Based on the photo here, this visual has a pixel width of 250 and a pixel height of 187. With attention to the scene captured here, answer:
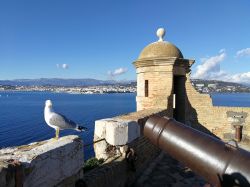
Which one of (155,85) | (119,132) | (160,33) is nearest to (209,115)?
(155,85)

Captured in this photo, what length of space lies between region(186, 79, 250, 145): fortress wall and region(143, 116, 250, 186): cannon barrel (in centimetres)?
660

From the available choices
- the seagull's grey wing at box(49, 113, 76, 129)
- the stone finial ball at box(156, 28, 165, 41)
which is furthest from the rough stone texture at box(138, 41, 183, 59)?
the seagull's grey wing at box(49, 113, 76, 129)

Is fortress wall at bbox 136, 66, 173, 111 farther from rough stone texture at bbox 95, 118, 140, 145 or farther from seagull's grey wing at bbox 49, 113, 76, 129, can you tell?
seagull's grey wing at bbox 49, 113, 76, 129

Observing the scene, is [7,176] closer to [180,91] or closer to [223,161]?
[223,161]

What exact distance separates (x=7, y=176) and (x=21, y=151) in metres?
0.54

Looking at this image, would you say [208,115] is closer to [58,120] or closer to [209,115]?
[209,115]

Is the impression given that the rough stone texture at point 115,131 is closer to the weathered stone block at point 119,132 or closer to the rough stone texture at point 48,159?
the weathered stone block at point 119,132

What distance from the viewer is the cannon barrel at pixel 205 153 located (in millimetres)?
2801

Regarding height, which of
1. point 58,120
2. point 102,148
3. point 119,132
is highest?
point 58,120

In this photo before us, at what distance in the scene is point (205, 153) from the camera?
312 cm

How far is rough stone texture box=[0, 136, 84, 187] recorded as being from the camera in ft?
8.29

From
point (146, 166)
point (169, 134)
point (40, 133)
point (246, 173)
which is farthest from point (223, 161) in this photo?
point (40, 133)

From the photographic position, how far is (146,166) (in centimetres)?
632

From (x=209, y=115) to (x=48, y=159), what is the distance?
8.41m
